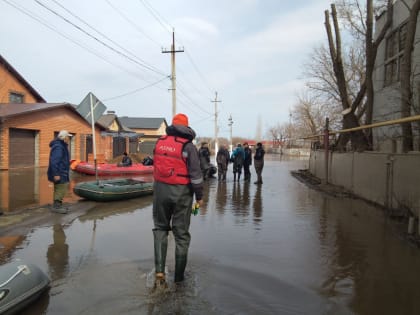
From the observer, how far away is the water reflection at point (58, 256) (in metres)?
4.29

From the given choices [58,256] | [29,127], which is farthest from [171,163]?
[29,127]

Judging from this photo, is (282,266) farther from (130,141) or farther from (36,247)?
(130,141)

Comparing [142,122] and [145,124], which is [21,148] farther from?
[142,122]

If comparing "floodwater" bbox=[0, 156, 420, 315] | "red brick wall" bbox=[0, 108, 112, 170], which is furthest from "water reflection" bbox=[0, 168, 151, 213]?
"red brick wall" bbox=[0, 108, 112, 170]

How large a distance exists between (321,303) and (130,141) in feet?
120

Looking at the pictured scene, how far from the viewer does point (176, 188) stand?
12.9 ft

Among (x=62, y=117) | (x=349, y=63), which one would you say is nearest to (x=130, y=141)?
(x=62, y=117)

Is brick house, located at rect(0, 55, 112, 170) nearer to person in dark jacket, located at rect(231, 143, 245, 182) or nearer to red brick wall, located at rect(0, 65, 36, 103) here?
red brick wall, located at rect(0, 65, 36, 103)

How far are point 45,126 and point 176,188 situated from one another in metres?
20.8

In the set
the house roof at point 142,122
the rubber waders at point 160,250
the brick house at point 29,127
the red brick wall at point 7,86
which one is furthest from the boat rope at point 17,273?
the house roof at point 142,122

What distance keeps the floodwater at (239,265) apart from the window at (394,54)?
6.78m

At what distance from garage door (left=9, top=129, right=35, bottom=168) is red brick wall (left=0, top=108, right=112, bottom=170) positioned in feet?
1.22

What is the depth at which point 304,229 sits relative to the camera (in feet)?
22.2

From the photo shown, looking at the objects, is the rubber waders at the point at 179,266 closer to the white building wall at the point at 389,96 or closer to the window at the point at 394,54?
the white building wall at the point at 389,96
